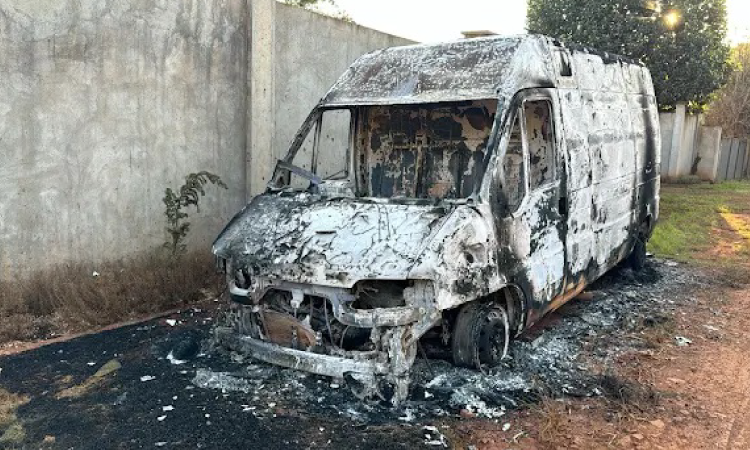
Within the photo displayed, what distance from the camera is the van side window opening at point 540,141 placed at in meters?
5.42

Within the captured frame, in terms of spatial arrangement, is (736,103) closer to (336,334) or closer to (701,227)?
(701,227)

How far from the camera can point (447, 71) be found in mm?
5242

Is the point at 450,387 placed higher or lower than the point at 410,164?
lower

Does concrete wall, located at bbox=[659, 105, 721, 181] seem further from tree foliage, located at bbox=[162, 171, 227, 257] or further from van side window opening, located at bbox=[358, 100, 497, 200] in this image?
tree foliage, located at bbox=[162, 171, 227, 257]

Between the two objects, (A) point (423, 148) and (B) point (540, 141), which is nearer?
(B) point (540, 141)

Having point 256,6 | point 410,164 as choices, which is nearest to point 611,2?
point 256,6

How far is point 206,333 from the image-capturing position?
5840 millimetres

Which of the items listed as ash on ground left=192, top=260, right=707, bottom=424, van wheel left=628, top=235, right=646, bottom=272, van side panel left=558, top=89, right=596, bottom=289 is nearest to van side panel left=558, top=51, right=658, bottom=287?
van side panel left=558, top=89, right=596, bottom=289

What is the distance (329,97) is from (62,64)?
276 centimetres

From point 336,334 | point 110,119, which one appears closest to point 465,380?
point 336,334

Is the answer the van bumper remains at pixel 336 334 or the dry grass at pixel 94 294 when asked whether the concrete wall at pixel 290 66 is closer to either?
the dry grass at pixel 94 294

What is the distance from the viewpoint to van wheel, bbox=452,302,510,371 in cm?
463

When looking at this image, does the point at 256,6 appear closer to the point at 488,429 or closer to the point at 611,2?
the point at 488,429

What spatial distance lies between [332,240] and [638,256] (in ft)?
17.2
